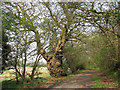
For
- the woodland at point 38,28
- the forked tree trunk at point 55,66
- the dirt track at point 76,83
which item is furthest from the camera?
the forked tree trunk at point 55,66

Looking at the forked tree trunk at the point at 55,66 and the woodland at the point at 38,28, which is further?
the forked tree trunk at the point at 55,66

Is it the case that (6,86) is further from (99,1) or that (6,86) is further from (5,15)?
(99,1)

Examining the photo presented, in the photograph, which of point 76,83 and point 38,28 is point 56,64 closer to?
point 76,83

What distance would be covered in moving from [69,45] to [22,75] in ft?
23.2

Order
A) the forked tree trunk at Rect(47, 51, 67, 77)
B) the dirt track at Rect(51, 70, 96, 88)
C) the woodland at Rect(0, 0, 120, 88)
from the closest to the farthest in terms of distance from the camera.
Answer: the woodland at Rect(0, 0, 120, 88)
the dirt track at Rect(51, 70, 96, 88)
the forked tree trunk at Rect(47, 51, 67, 77)

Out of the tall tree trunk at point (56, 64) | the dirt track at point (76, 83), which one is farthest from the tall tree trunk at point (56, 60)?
the dirt track at point (76, 83)

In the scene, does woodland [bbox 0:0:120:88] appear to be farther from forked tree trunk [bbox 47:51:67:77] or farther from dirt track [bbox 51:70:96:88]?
forked tree trunk [bbox 47:51:67:77]

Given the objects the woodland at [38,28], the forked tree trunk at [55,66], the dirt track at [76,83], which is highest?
the woodland at [38,28]

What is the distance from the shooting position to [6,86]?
4707mm

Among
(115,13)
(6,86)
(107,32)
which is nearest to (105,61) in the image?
(107,32)

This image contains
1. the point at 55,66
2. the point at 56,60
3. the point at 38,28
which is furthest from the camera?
the point at 56,60

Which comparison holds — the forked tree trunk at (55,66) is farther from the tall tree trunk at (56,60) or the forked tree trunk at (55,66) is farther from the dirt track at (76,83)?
the dirt track at (76,83)

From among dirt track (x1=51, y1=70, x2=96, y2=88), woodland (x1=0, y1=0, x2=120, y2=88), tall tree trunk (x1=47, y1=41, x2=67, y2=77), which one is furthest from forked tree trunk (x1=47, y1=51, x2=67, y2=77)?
woodland (x1=0, y1=0, x2=120, y2=88)

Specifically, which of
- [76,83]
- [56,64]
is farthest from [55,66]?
[76,83]
